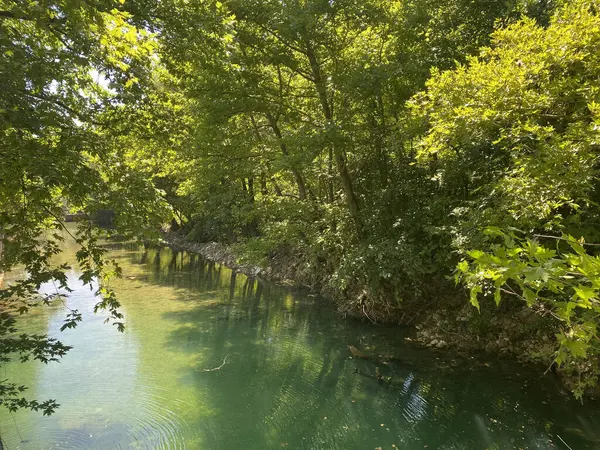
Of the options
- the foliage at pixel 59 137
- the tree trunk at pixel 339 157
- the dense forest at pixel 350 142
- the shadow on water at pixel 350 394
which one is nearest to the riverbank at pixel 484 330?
the dense forest at pixel 350 142

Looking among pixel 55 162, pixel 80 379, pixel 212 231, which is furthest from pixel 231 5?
pixel 212 231

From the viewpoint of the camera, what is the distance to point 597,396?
641 centimetres

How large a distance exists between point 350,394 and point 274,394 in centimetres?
138

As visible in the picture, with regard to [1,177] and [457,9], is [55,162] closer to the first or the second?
[1,177]

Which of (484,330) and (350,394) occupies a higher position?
(484,330)

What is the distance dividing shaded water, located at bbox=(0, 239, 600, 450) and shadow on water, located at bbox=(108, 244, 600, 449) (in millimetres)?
24

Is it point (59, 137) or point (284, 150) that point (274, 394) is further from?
point (284, 150)

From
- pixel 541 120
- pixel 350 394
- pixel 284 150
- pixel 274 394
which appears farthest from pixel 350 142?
pixel 274 394

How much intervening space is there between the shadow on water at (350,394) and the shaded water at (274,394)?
0.02 m

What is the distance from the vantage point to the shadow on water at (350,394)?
568 centimetres

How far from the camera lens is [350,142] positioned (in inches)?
397

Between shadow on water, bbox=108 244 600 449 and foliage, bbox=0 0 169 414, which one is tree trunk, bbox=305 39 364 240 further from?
foliage, bbox=0 0 169 414

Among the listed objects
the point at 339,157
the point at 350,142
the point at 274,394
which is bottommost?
the point at 274,394

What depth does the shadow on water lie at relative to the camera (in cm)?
568
